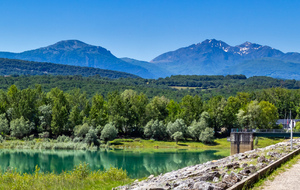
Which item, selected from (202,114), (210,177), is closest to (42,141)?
(202,114)

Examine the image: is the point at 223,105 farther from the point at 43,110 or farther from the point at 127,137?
the point at 43,110

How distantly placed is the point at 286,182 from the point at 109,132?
235ft

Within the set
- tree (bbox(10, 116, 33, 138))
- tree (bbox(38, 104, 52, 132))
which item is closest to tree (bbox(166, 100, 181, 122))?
tree (bbox(38, 104, 52, 132))

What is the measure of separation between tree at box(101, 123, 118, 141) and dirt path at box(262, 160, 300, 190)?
225 ft

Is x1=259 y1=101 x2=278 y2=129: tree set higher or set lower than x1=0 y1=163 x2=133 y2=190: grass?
higher

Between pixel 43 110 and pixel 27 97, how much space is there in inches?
222

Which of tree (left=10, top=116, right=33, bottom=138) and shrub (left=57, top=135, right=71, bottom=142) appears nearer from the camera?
shrub (left=57, top=135, right=71, bottom=142)

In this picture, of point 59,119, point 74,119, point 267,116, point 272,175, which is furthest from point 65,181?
point 267,116

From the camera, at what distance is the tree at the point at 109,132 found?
85.3 meters

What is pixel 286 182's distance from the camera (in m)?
16.0

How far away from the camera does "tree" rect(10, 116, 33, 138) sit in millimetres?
84562

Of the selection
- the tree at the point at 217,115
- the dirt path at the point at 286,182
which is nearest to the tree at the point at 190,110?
the tree at the point at 217,115

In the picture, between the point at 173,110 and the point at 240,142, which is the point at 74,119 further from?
the point at 240,142

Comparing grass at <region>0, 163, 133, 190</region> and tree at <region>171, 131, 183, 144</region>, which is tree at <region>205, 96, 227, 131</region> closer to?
tree at <region>171, 131, 183, 144</region>
